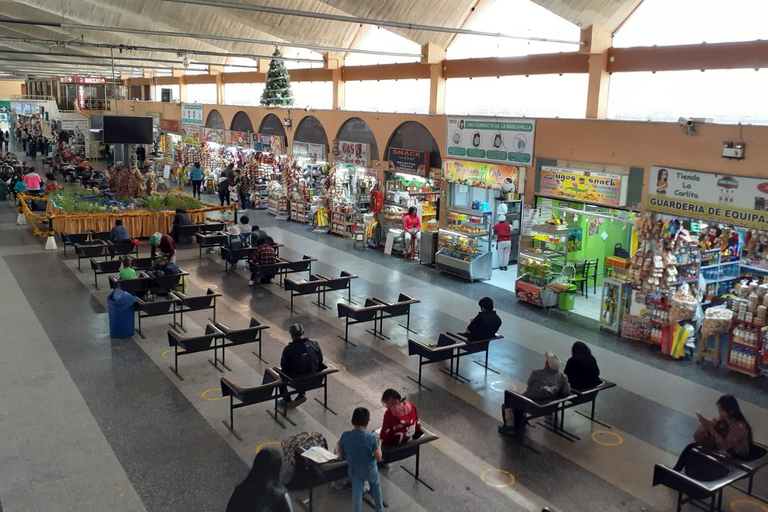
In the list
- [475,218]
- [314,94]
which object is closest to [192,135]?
[314,94]

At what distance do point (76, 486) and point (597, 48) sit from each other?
12473 millimetres

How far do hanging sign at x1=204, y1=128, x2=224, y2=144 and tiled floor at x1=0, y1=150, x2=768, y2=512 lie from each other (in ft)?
55.4

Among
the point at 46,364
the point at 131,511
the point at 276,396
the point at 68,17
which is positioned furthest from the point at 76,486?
the point at 68,17

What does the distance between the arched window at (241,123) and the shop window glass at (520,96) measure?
1224 cm

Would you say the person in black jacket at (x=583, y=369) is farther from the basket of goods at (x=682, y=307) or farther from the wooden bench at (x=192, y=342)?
the wooden bench at (x=192, y=342)

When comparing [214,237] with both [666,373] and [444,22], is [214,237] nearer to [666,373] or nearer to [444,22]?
[444,22]

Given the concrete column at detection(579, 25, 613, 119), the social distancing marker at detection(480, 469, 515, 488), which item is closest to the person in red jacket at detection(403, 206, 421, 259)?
the concrete column at detection(579, 25, 613, 119)

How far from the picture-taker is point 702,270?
1218 centimetres

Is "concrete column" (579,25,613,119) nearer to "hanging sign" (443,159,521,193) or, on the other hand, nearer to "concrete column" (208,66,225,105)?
"hanging sign" (443,159,521,193)

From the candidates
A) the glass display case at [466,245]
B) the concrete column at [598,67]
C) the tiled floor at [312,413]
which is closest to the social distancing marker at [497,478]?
the tiled floor at [312,413]

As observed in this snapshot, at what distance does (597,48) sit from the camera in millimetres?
13859

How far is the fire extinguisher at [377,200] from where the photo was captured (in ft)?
63.3

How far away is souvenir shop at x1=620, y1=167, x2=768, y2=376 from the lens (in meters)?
10.4

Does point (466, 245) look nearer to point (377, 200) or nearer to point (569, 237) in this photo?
point (569, 237)
